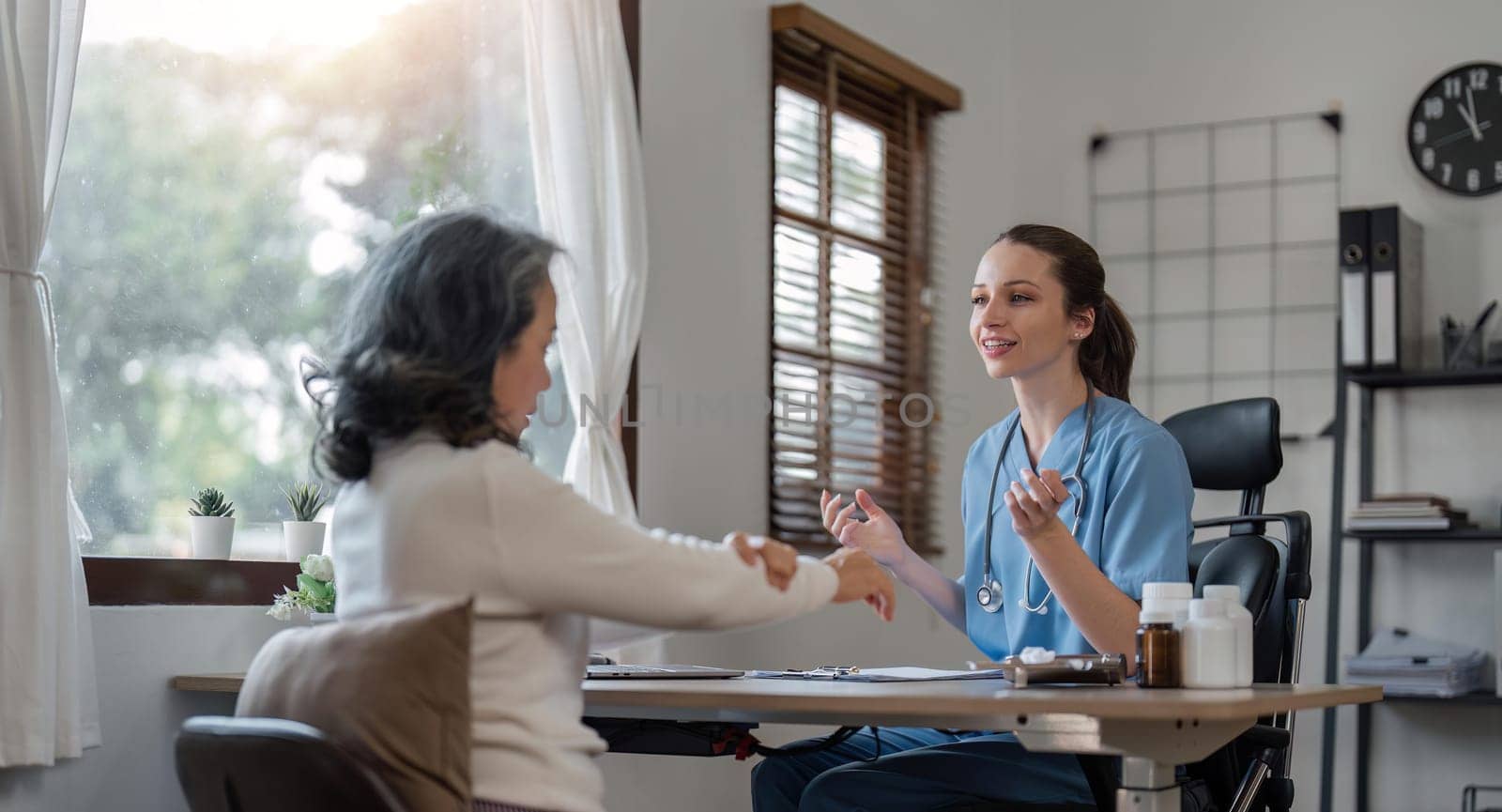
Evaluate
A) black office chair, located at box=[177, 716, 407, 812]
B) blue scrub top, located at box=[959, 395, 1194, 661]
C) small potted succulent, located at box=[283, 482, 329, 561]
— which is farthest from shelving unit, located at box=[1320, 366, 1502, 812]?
black office chair, located at box=[177, 716, 407, 812]

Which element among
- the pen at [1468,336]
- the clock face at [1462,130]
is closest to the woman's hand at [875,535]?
the pen at [1468,336]

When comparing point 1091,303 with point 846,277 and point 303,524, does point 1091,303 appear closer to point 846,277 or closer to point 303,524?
point 303,524

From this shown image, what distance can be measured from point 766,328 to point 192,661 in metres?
1.81

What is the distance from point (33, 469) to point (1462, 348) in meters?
Result: 3.67

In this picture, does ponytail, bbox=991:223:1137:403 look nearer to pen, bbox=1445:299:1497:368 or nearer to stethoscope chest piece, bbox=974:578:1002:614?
stethoscope chest piece, bbox=974:578:1002:614

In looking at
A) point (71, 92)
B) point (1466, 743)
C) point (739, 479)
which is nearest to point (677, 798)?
point (739, 479)

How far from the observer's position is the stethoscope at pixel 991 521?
223 centimetres

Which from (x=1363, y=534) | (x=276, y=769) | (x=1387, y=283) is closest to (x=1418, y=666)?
(x=1363, y=534)

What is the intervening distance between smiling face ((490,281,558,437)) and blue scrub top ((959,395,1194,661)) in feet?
3.07

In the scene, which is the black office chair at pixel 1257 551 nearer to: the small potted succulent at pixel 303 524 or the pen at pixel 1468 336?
the small potted succulent at pixel 303 524

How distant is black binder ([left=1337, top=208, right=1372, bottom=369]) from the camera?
4355 mm

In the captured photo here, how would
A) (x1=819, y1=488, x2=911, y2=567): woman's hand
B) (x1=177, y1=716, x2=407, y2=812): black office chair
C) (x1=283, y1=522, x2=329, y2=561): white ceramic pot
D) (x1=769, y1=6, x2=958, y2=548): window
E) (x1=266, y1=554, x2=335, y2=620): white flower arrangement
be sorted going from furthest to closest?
(x1=769, y1=6, x2=958, y2=548): window, (x1=283, y1=522, x2=329, y2=561): white ceramic pot, (x1=266, y1=554, x2=335, y2=620): white flower arrangement, (x1=819, y1=488, x2=911, y2=567): woman's hand, (x1=177, y1=716, x2=407, y2=812): black office chair

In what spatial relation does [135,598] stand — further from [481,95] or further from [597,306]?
[481,95]

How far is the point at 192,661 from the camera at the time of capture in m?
2.50
